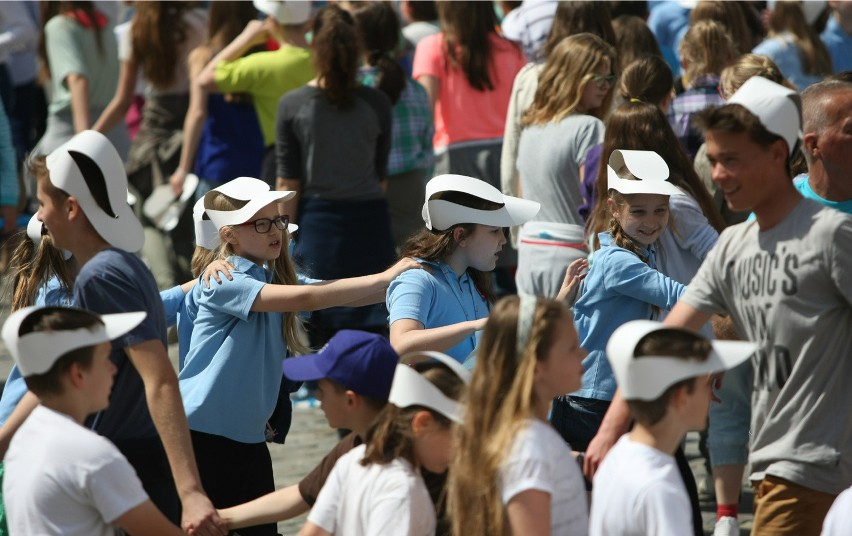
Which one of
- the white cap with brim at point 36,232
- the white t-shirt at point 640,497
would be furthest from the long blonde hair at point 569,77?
the white t-shirt at point 640,497

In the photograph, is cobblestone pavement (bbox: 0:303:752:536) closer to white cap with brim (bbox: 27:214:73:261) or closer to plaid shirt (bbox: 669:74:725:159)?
plaid shirt (bbox: 669:74:725:159)

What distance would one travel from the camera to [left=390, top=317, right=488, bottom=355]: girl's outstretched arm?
4.52m

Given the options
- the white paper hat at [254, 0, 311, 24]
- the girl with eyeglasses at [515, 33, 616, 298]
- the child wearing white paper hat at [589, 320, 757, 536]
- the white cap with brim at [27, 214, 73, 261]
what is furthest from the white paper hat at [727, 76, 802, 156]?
the white paper hat at [254, 0, 311, 24]

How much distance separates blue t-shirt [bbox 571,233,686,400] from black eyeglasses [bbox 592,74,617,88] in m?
1.60

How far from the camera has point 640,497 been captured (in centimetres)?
325

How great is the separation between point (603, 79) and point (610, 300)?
5.85 ft

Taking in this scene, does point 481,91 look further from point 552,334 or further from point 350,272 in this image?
point 552,334

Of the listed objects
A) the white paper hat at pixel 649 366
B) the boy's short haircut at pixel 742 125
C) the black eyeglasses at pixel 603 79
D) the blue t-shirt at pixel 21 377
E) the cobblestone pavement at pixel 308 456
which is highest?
the boy's short haircut at pixel 742 125

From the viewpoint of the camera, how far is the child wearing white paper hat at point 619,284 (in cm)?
487

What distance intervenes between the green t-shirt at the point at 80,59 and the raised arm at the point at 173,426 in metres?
5.85

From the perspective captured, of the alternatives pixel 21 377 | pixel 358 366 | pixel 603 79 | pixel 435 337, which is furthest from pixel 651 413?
pixel 603 79

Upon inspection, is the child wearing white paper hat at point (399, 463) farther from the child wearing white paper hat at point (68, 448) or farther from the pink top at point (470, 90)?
the pink top at point (470, 90)

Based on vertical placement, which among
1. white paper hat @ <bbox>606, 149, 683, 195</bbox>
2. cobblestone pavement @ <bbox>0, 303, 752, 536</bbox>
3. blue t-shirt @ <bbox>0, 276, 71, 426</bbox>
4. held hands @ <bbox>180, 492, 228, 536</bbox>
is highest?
white paper hat @ <bbox>606, 149, 683, 195</bbox>

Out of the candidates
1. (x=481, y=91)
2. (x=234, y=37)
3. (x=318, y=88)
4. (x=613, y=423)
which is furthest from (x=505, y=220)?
(x=234, y=37)
